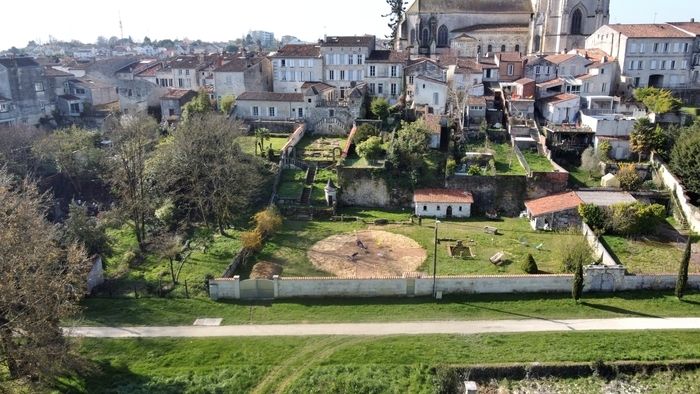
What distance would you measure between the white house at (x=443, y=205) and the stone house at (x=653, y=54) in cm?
2631

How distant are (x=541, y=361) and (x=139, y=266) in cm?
2407

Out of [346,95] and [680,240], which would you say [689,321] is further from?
[346,95]

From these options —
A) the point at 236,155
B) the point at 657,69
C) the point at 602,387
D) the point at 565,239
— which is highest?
the point at 657,69

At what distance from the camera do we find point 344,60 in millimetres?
59562

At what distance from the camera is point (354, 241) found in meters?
37.6

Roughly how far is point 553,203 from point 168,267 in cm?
2671

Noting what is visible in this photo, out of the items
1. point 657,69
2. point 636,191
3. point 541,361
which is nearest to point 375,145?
point 636,191

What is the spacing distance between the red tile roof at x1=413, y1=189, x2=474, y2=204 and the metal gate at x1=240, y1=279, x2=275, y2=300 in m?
16.7

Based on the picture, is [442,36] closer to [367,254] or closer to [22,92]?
[367,254]

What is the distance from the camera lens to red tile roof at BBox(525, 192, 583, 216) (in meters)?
39.1

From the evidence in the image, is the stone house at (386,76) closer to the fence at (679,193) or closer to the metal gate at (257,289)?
the fence at (679,193)

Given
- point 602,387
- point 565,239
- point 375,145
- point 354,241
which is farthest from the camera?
point 375,145

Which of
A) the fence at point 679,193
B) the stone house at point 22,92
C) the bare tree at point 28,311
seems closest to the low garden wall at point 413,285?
the bare tree at point 28,311

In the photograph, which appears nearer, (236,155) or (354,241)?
(354,241)
